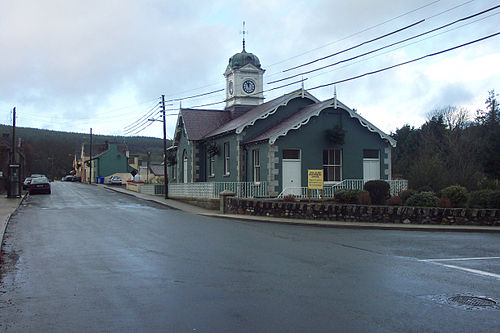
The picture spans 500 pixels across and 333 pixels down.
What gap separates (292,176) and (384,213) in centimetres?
834

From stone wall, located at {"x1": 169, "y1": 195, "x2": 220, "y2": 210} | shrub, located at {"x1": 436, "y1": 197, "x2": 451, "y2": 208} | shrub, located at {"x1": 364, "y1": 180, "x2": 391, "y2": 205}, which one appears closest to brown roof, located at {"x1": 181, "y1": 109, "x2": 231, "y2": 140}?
stone wall, located at {"x1": 169, "y1": 195, "x2": 220, "y2": 210}

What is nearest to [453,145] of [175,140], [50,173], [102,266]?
[175,140]

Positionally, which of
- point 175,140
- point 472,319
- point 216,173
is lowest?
point 472,319

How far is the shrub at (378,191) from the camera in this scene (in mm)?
24266

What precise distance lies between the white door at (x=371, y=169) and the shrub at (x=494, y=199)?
8969 mm

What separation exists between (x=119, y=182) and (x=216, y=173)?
31398mm

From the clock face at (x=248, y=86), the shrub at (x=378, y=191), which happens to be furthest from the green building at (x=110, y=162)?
the shrub at (x=378, y=191)

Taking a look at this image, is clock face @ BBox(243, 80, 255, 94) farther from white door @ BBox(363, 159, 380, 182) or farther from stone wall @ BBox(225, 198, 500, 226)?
stone wall @ BBox(225, 198, 500, 226)

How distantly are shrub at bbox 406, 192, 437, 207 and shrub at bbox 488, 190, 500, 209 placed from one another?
2.04 m

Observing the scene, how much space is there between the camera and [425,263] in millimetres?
10453

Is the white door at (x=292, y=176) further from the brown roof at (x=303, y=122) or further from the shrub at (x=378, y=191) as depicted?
the shrub at (x=378, y=191)

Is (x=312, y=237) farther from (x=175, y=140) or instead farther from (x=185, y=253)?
(x=175, y=140)

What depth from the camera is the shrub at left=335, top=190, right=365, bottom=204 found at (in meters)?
22.3

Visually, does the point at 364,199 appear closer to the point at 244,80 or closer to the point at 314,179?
the point at 314,179
